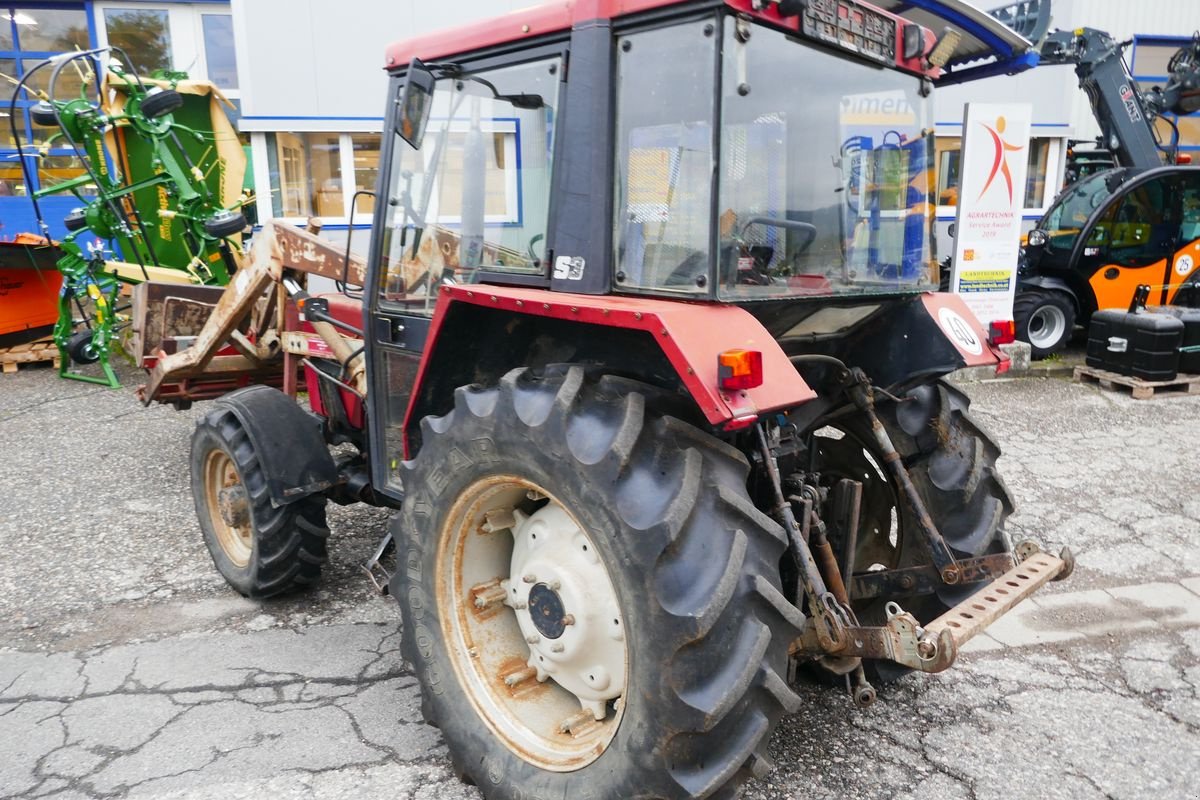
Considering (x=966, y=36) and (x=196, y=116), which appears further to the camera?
(x=196, y=116)

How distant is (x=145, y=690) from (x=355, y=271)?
1.93m

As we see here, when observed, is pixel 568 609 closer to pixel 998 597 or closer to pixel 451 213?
pixel 998 597

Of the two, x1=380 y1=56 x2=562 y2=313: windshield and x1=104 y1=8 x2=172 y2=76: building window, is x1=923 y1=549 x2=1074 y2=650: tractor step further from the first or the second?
x1=104 y1=8 x2=172 y2=76: building window

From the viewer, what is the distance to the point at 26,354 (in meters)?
8.40

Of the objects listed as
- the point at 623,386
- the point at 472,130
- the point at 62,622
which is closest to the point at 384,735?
the point at 623,386

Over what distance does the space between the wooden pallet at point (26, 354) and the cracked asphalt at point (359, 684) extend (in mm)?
4099

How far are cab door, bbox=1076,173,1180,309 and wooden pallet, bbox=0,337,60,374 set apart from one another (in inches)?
410

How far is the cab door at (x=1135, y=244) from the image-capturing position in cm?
867

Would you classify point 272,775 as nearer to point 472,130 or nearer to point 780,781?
point 780,781

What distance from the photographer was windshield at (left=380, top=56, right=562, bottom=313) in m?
2.53

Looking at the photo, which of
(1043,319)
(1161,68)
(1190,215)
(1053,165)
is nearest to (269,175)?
(1043,319)

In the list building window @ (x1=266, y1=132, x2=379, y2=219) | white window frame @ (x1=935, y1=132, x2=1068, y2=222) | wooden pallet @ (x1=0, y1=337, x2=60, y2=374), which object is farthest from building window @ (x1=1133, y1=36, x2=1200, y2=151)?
wooden pallet @ (x1=0, y1=337, x2=60, y2=374)

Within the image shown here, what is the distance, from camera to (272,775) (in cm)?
254

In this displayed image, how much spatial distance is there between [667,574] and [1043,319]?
8310 millimetres
